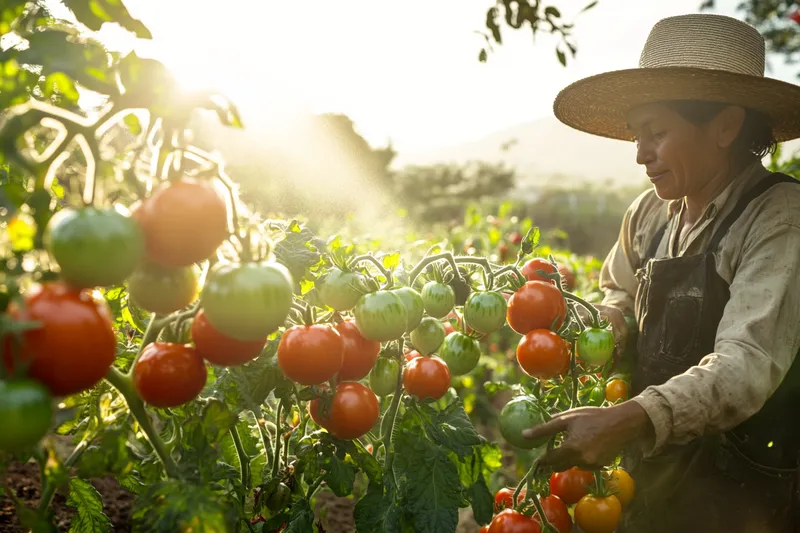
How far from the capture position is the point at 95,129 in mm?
809

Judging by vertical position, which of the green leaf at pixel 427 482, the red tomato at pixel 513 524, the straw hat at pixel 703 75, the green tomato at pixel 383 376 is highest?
the straw hat at pixel 703 75

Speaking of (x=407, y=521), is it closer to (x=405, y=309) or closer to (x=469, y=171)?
(x=405, y=309)

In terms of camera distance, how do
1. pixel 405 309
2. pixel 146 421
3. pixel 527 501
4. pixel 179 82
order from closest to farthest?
pixel 179 82, pixel 146 421, pixel 405 309, pixel 527 501

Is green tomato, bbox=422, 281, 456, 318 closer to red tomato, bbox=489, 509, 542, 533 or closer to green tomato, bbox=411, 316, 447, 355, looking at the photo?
green tomato, bbox=411, 316, 447, 355

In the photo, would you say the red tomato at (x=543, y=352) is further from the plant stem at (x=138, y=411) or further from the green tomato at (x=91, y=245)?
the green tomato at (x=91, y=245)

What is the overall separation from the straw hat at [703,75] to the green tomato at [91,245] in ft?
6.07

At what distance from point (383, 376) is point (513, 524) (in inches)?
18.6

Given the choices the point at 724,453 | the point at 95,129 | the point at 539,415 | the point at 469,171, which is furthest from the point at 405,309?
the point at 469,171

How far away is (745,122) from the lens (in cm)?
224

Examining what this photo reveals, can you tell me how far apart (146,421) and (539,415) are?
0.98 meters

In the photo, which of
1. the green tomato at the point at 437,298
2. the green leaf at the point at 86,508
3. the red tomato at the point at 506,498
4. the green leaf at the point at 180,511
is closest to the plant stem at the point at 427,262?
the green tomato at the point at 437,298

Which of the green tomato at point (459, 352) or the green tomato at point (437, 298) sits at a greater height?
the green tomato at point (437, 298)

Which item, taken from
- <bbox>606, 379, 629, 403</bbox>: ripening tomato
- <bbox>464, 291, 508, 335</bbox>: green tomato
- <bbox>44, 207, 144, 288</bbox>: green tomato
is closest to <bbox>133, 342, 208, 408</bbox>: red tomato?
<bbox>44, 207, 144, 288</bbox>: green tomato

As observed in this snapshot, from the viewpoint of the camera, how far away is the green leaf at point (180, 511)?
907mm
